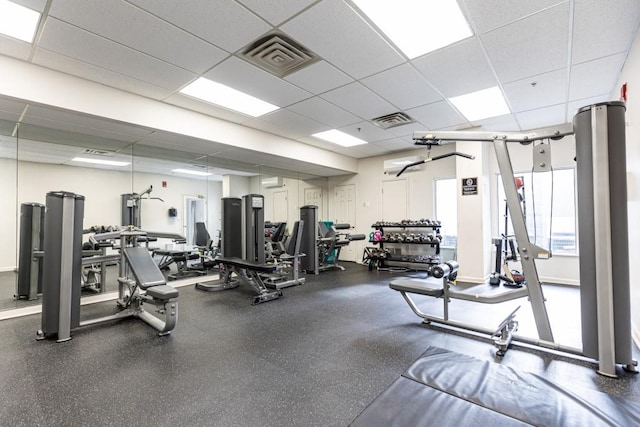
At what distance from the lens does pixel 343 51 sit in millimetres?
2979

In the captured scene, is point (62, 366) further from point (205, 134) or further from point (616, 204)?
point (616, 204)

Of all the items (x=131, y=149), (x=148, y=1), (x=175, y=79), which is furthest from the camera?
(x=131, y=149)

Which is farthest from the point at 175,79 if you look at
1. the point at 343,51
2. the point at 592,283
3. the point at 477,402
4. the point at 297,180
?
the point at 297,180

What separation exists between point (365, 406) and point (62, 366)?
2.43m

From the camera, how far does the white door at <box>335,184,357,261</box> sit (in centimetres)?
838

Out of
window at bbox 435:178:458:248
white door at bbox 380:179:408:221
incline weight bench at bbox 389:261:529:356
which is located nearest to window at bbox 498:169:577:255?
window at bbox 435:178:458:248

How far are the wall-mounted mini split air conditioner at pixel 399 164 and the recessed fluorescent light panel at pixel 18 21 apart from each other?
616 cm

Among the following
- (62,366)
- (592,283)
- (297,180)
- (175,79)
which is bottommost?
(62,366)

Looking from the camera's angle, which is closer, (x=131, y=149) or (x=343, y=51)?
(x=343, y=51)

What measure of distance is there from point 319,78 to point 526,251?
282 cm

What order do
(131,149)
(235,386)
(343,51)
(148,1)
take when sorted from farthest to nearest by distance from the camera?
(131,149), (343,51), (148,1), (235,386)

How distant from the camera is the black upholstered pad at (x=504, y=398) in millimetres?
1612

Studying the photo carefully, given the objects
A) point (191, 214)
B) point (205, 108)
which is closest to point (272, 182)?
point (191, 214)

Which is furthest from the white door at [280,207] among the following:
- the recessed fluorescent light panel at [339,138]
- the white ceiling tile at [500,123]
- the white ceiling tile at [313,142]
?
the white ceiling tile at [500,123]
